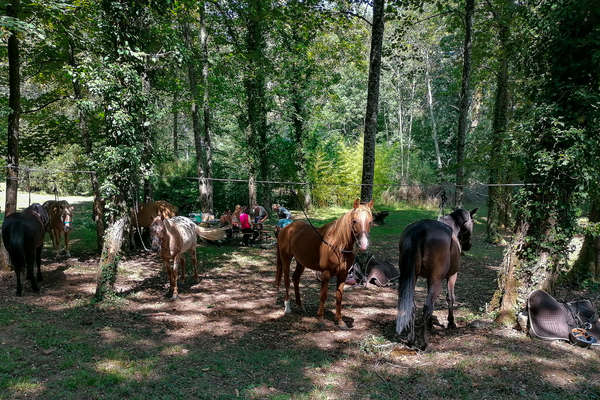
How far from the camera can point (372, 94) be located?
8516 mm

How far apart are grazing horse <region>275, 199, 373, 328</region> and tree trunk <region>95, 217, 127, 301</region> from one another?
3320 mm

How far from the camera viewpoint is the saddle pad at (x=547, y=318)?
4.95 m

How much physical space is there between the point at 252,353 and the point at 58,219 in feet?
27.5

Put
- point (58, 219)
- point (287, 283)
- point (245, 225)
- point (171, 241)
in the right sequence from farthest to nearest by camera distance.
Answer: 1. point (245, 225)
2. point (58, 219)
3. point (171, 241)
4. point (287, 283)

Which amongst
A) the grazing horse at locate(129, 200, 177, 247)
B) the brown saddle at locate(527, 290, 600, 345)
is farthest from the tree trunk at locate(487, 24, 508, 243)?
the grazing horse at locate(129, 200, 177, 247)

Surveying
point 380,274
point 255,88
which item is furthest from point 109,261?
point 255,88

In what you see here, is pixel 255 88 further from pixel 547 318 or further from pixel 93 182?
pixel 547 318

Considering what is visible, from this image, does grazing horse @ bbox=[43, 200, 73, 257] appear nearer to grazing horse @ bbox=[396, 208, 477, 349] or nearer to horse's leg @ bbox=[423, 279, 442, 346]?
grazing horse @ bbox=[396, 208, 477, 349]

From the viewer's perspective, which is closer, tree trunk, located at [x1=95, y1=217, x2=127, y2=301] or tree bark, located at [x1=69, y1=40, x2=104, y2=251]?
tree trunk, located at [x1=95, y1=217, x2=127, y2=301]

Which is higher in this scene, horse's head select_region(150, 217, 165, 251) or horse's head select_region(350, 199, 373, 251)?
horse's head select_region(350, 199, 373, 251)

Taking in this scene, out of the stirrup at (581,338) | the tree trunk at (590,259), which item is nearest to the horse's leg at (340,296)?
the stirrup at (581,338)

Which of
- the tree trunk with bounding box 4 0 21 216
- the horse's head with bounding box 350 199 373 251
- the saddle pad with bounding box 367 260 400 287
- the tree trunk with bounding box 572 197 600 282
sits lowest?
the saddle pad with bounding box 367 260 400 287

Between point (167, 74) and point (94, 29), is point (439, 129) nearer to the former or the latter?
point (167, 74)

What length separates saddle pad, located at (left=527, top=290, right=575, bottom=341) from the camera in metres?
4.95
